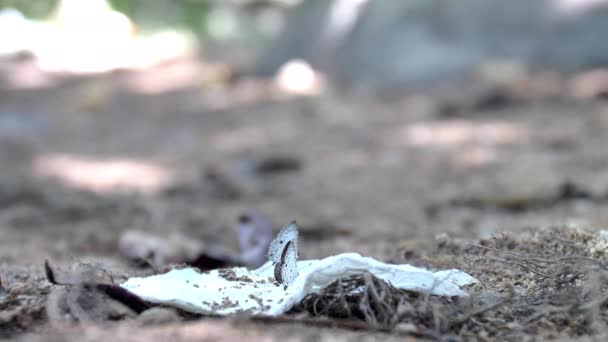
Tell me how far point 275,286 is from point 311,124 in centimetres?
357

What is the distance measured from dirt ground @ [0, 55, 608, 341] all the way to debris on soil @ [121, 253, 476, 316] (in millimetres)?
54

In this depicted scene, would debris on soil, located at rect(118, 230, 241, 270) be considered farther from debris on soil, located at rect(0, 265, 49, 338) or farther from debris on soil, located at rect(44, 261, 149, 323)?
debris on soil, located at rect(44, 261, 149, 323)

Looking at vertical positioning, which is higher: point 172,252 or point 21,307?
point 172,252

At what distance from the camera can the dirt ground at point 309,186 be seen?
128cm

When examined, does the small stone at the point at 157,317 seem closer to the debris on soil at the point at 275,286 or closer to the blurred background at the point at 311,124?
the debris on soil at the point at 275,286

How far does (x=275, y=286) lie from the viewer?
4.58ft

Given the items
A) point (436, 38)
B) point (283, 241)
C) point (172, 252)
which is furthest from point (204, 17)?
point (283, 241)

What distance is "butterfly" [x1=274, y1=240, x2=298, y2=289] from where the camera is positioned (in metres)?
1.37

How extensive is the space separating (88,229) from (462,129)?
2430mm

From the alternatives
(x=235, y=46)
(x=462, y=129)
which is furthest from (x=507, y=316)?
(x=235, y=46)

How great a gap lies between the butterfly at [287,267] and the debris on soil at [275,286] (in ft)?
0.06

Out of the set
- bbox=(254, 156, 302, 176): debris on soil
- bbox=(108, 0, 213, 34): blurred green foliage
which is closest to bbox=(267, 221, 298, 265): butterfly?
bbox=(108, 0, 213, 34): blurred green foliage

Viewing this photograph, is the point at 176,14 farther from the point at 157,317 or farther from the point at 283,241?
the point at 157,317

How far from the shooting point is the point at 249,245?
2.38 m
